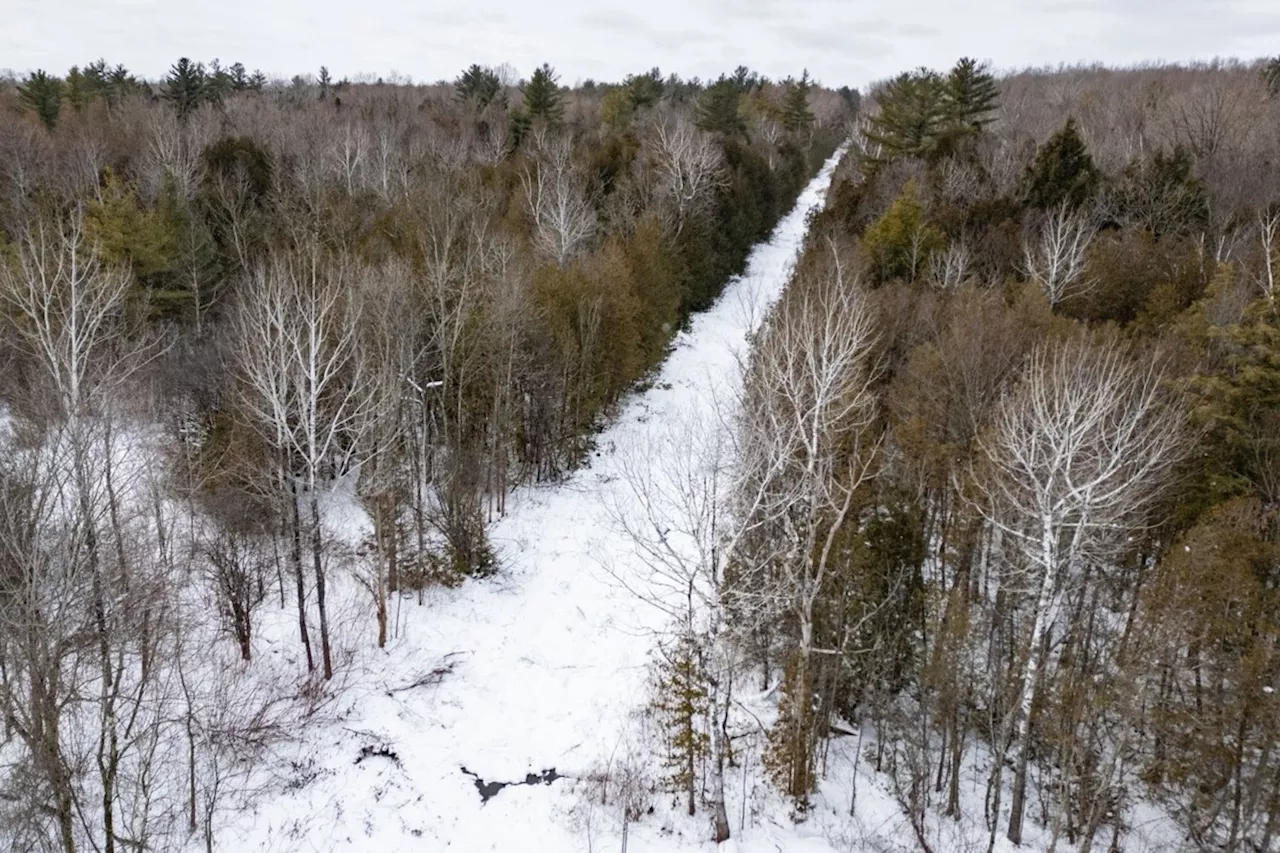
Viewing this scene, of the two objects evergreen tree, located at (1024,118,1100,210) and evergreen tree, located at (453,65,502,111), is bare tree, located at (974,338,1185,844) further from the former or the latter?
evergreen tree, located at (453,65,502,111)

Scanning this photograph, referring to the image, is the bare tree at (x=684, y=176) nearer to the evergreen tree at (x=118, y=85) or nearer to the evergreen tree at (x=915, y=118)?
the evergreen tree at (x=915, y=118)

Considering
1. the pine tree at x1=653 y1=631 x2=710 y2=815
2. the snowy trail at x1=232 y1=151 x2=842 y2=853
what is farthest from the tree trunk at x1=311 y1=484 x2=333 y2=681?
the pine tree at x1=653 y1=631 x2=710 y2=815

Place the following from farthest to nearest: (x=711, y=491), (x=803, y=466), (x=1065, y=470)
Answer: (x=803, y=466), (x=1065, y=470), (x=711, y=491)

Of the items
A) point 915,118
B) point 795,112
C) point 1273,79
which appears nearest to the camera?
point 915,118

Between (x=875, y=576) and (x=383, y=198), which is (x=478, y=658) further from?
(x=383, y=198)

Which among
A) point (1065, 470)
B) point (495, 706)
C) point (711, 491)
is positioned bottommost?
point (495, 706)

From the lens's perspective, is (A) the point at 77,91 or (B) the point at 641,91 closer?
(A) the point at 77,91

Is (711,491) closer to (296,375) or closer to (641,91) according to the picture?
(296,375)

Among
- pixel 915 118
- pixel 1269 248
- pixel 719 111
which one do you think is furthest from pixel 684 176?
pixel 1269 248
